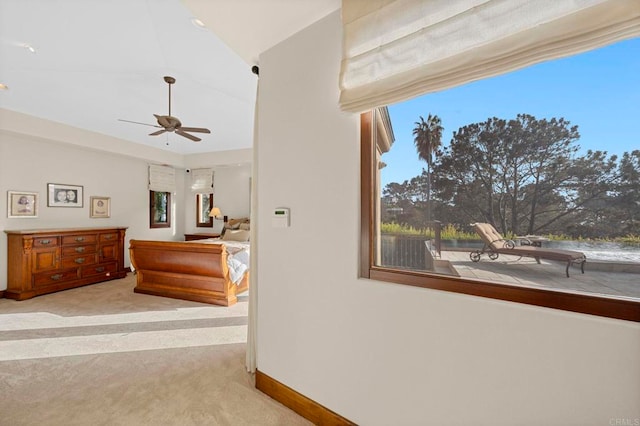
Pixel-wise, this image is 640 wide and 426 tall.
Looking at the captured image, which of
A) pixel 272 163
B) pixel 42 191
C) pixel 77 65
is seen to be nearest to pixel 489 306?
pixel 272 163

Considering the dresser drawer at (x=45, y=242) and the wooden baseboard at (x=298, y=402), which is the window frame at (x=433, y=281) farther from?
the dresser drawer at (x=45, y=242)

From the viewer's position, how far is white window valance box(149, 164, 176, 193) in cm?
654

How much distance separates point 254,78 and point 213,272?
2.69 m

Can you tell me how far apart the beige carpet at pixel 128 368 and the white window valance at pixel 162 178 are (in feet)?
11.3

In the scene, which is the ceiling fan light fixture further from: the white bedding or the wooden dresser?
the white bedding

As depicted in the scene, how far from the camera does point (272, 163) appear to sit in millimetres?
1982

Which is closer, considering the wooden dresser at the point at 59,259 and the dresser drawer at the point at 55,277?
the wooden dresser at the point at 59,259

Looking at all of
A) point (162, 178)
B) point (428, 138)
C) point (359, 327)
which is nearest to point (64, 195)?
point (162, 178)

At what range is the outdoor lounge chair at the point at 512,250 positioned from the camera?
1067 mm

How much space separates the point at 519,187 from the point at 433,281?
0.56m

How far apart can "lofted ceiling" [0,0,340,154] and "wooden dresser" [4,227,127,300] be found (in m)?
1.92

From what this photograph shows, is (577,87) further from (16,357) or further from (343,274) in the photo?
(16,357)

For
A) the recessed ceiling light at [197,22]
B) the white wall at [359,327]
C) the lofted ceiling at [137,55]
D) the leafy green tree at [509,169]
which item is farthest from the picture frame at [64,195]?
the leafy green tree at [509,169]

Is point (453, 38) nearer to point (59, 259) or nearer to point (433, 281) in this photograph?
point (433, 281)
